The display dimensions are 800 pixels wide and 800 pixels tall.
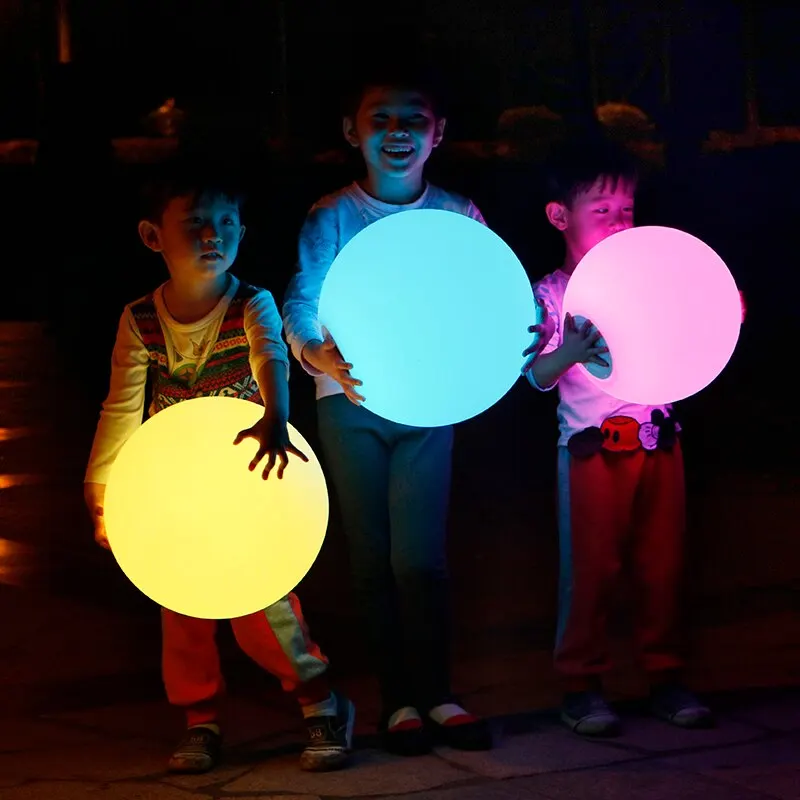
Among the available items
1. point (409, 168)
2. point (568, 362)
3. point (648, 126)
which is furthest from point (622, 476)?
point (648, 126)

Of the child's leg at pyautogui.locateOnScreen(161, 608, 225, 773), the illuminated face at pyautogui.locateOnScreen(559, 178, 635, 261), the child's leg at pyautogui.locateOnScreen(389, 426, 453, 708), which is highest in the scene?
the illuminated face at pyautogui.locateOnScreen(559, 178, 635, 261)

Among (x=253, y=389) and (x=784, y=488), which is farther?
(x=784, y=488)

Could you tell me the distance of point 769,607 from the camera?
3787mm

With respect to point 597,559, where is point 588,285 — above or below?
above

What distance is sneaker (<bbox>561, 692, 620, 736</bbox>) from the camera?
283 cm

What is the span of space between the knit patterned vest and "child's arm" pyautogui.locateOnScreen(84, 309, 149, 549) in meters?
0.03

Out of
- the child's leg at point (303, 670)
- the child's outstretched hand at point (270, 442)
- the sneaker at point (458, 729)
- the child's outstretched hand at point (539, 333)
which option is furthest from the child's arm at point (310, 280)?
the sneaker at point (458, 729)

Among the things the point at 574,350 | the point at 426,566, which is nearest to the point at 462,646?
the point at 426,566

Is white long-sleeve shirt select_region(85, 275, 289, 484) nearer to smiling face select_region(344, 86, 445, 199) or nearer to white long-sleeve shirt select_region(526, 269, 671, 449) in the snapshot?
smiling face select_region(344, 86, 445, 199)

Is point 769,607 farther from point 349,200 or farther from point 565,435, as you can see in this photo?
point 349,200

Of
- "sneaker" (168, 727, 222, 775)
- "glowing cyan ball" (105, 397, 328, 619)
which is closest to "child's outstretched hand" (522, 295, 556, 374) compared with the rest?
"glowing cyan ball" (105, 397, 328, 619)

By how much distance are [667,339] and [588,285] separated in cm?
22

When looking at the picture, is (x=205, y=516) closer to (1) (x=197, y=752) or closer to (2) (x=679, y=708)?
(1) (x=197, y=752)

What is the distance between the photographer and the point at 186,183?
271 cm
